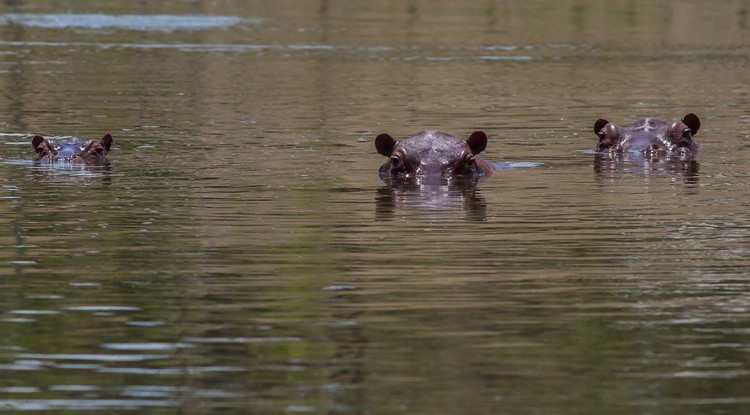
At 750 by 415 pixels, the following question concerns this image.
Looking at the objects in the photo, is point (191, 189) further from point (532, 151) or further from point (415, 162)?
point (532, 151)

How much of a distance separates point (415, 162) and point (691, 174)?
10.2 ft

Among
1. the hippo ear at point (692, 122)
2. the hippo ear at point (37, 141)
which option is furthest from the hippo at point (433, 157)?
the hippo ear at point (37, 141)

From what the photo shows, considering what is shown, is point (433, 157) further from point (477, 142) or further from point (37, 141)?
point (37, 141)

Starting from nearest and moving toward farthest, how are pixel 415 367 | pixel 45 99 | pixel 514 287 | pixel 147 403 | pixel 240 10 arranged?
pixel 147 403 → pixel 415 367 → pixel 514 287 → pixel 45 99 → pixel 240 10

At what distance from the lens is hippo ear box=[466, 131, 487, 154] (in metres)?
18.1

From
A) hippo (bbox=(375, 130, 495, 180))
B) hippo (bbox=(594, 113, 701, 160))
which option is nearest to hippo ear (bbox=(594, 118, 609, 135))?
hippo (bbox=(594, 113, 701, 160))

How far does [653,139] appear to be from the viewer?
69.7 ft

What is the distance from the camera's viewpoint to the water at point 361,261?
855 centimetres

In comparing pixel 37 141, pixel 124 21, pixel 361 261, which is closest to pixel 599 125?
pixel 37 141

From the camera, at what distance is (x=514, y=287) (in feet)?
36.7

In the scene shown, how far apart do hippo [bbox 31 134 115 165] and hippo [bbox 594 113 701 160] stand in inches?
229

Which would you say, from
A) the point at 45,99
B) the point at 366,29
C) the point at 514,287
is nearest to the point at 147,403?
the point at 514,287

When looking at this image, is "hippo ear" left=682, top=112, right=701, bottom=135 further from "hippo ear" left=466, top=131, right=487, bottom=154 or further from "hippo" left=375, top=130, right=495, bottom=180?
"hippo ear" left=466, top=131, right=487, bottom=154

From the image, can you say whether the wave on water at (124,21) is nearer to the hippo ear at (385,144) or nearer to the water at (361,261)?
the water at (361,261)
